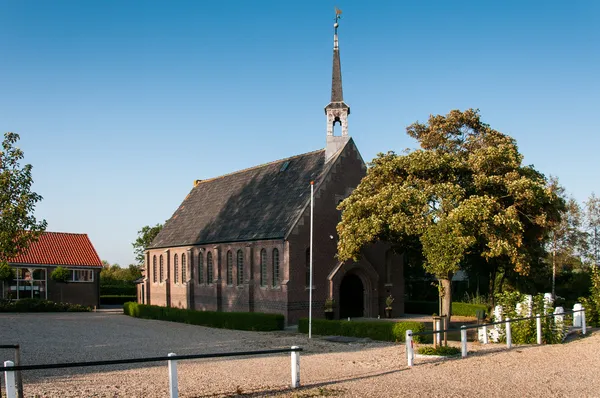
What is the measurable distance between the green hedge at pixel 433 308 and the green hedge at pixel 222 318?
48.8ft

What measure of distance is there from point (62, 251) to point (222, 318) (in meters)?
31.6

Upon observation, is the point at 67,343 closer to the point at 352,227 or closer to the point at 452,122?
the point at 352,227

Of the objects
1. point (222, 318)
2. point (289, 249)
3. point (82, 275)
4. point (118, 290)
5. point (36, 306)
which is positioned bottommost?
point (118, 290)

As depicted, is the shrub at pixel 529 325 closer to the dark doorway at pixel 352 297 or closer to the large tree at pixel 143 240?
the dark doorway at pixel 352 297

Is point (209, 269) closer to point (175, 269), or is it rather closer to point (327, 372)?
point (175, 269)

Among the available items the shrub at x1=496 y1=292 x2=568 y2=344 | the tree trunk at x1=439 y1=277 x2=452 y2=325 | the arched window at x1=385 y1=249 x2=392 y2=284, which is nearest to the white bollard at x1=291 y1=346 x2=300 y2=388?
the shrub at x1=496 y1=292 x2=568 y2=344

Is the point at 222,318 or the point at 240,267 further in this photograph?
the point at 240,267

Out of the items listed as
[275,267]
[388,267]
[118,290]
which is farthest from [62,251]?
[388,267]

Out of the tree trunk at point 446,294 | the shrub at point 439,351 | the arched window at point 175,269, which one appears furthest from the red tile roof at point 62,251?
the shrub at point 439,351

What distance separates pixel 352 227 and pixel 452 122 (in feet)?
51.2

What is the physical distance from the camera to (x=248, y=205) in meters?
41.6

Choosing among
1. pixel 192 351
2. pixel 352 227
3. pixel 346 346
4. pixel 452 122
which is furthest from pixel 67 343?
pixel 452 122

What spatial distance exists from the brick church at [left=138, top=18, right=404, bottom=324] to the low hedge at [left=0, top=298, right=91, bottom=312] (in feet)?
44.0

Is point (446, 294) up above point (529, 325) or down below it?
above
